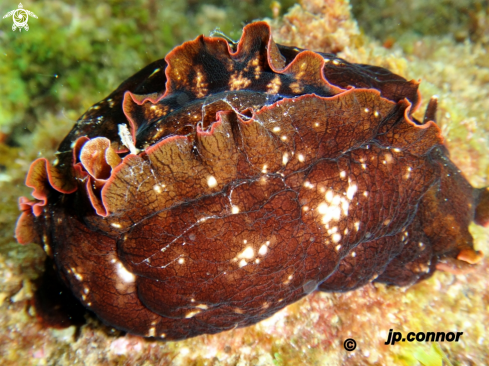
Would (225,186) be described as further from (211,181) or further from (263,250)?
(263,250)

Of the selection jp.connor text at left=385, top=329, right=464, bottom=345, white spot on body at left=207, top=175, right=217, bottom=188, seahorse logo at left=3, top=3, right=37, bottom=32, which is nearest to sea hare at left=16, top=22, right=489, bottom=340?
white spot on body at left=207, top=175, right=217, bottom=188

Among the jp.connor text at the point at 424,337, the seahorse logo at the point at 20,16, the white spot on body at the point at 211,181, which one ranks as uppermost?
the seahorse logo at the point at 20,16

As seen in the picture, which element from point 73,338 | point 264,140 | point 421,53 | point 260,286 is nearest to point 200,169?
point 264,140

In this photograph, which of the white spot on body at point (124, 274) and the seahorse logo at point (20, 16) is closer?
the white spot on body at point (124, 274)

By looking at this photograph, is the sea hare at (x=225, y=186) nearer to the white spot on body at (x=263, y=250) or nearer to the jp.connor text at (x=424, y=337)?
the white spot on body at (x=263, y=250)

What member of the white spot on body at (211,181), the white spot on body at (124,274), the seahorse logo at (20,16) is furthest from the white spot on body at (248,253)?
the seahorse logo at (20,16)
